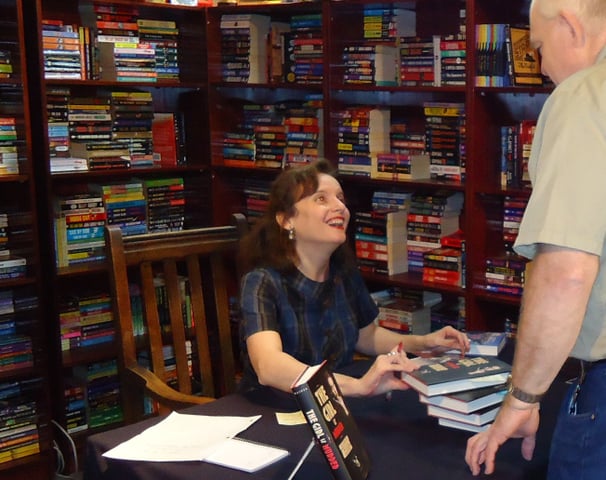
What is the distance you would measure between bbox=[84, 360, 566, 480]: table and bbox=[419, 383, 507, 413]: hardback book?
5 centimetres

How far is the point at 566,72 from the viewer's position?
154 centimetres

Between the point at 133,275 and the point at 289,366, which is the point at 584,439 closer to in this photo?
the point at 289,366

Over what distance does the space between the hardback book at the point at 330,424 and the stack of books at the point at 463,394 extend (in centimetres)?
26

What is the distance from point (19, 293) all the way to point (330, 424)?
7.67 ft

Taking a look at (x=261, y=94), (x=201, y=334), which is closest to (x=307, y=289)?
(x=201, y=334)

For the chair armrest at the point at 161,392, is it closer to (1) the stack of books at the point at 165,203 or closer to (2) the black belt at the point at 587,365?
(2) the black belt at the point at 587,365

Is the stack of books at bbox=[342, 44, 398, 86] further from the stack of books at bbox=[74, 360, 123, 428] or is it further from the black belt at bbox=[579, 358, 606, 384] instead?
the black belt at bbox=[579, 358, 606, 384]

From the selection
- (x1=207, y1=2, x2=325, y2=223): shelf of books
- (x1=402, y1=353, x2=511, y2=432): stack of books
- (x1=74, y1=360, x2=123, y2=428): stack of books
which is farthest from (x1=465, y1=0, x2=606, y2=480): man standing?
(x1=74, y1=360, x2=123, y2=428): stack of books

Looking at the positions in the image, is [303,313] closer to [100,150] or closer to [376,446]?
[376,446]

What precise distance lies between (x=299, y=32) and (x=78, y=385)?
5.74 ft

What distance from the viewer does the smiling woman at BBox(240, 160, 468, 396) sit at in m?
2.22

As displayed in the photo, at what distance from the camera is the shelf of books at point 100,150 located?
3645 millimetres

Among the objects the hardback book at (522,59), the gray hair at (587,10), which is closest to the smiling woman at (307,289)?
the gray hair at (587,10)

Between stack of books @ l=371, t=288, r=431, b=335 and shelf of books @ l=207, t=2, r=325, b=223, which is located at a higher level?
shelf of books @ l=207, t=2, r=325, b=223
